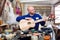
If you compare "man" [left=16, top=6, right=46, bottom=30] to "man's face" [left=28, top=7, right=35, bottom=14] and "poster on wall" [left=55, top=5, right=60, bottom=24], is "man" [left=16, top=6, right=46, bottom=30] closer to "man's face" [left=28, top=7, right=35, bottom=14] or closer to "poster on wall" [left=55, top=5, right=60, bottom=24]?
"man's face" [left=28, top=7, right=35, bottom=14]

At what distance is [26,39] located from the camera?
2426mm

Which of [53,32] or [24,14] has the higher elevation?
[24,14]

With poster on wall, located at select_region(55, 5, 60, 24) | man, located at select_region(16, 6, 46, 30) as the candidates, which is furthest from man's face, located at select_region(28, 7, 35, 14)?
poster on wall, located at select_region(55, 5, 60, 24)

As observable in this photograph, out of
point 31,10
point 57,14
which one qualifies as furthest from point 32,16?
point 57,14

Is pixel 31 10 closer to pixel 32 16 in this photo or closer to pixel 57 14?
pixel 32 16

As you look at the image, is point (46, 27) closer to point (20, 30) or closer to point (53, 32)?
point (53, 32)

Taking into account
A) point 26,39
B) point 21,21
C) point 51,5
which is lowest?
point 26,39

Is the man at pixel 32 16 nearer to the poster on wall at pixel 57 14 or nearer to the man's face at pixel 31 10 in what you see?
the man's face at pixel 31 10

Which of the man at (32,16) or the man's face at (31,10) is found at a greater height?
the man's face at (31,10)

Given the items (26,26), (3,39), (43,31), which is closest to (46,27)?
(43,31)

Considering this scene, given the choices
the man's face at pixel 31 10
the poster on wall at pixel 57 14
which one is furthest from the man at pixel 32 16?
the poster on wall at pixel 57 14

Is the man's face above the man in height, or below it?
above

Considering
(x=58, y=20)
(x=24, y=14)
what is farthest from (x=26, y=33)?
(x=58, y=20)

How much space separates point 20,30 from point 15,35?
3.0 inches
